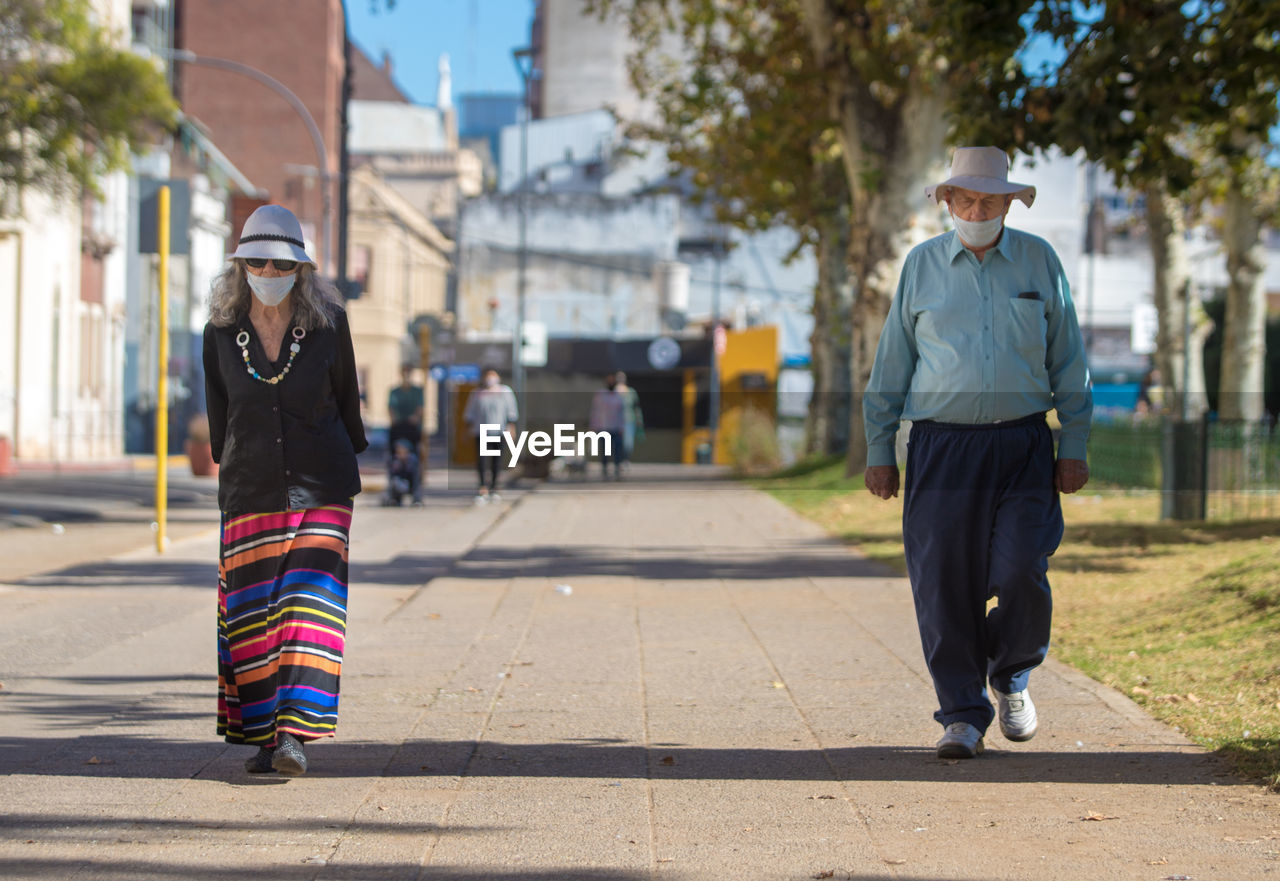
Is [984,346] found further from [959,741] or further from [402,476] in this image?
[402,476]

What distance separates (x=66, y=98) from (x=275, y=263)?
43.4 ft

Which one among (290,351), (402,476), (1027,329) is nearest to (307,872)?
(290,351)

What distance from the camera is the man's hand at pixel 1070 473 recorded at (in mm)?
5082

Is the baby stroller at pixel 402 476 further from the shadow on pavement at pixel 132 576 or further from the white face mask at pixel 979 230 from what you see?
the white face mask at pixel 979 230

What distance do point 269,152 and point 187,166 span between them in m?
20.4

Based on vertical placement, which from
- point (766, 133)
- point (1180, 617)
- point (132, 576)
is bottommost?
point (132, 576)

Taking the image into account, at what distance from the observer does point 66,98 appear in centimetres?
1695

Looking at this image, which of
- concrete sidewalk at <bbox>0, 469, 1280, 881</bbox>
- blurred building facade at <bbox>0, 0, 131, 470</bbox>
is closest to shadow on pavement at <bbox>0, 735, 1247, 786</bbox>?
concrete sidewalk at <bbox>0, 469, 1280, 881</bbox>

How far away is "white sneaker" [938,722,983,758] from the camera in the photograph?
5.15m

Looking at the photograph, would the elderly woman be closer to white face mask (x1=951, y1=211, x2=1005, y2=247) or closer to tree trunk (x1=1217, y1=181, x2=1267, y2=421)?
white face mask (x1=951, y1=211, x2=1005, y2=247)

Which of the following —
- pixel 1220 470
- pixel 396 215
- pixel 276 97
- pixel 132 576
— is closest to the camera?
→ pixel 132 576

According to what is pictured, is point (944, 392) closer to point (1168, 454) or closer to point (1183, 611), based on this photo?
point (1183, 611)

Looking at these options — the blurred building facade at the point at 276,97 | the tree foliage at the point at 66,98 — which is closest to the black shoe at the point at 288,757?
the tree foliage at the point at 66,98

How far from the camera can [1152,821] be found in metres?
4.39
